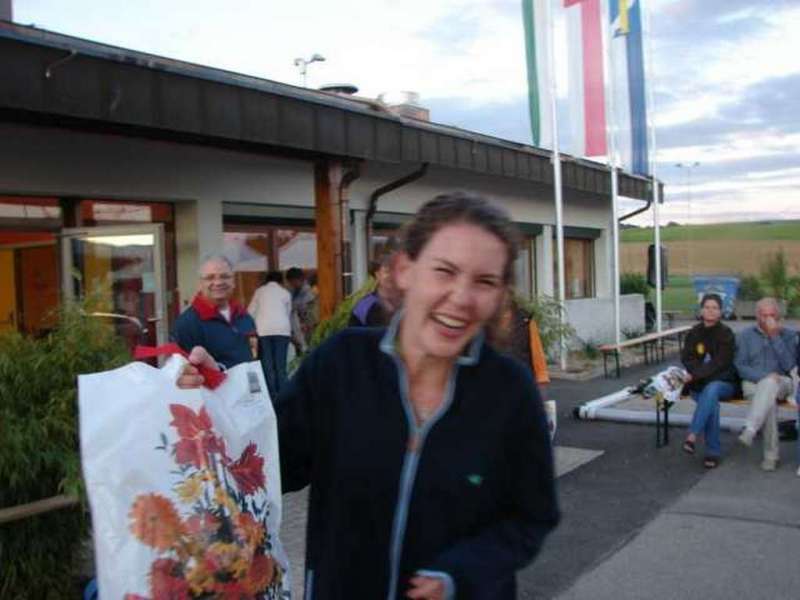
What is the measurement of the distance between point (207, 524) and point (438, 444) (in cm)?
51

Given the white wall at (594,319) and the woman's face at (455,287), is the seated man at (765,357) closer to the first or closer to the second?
the woman's face at (455,287)

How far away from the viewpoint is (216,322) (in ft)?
17.8

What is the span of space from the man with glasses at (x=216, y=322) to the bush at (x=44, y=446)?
137cm

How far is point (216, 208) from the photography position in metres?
9.49

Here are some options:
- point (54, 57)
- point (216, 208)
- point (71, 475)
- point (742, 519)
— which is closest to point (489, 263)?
point (71, 475)

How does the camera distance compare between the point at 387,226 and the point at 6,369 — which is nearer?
the point at 6,369

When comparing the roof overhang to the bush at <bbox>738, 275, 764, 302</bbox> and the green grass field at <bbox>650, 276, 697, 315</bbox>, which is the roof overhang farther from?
the green grass field at <bbox>650, 276, 697, 315</bbox>

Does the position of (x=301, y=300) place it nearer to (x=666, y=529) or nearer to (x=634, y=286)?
(x=666, y=529)

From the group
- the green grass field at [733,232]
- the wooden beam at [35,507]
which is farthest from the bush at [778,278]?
the wooden beam at [35,507]

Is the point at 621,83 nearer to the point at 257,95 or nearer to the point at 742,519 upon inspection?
the point at 257,95

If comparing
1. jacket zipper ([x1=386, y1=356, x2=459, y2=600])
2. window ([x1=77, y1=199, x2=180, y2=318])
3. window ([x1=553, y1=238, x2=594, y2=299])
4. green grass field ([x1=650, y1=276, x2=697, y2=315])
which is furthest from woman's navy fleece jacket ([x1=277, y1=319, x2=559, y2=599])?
green grass field ([x1=650, y1=276, x2=697, y2=315])

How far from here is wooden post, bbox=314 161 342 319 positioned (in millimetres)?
8984

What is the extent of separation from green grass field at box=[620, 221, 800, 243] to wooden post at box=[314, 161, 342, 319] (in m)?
34.0

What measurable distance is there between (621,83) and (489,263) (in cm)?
1290
